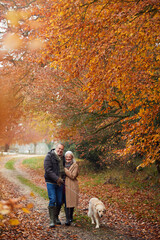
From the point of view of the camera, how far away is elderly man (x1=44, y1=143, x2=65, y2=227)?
6.30m

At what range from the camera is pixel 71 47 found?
7.03 meters

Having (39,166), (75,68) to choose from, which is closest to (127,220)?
(75,68)

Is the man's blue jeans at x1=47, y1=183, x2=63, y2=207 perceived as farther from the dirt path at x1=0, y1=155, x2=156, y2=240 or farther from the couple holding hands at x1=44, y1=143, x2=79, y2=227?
the dirt path at x1=0, y1=155, x2=156, y2=240

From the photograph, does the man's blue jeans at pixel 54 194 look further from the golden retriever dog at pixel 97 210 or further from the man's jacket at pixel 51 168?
the golden retriever dog at pixel 97 210

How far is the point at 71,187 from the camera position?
22.0 feet

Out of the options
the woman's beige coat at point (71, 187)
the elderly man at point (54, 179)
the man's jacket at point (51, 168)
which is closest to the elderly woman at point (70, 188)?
the woman's beige coat at point (71, 187)

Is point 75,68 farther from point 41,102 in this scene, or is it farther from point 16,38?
point 16,38

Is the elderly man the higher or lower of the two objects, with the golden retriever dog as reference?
higher

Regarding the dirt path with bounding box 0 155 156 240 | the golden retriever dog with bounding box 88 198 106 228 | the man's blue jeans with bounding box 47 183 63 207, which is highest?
the man's blue jeans with bounding box 47 183 63 207

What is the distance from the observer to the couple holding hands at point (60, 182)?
634cm

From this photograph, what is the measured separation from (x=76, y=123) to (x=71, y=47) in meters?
6.22

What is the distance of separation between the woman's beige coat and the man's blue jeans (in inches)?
7.2

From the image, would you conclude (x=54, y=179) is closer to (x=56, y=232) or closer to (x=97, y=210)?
(x=56, y=232)

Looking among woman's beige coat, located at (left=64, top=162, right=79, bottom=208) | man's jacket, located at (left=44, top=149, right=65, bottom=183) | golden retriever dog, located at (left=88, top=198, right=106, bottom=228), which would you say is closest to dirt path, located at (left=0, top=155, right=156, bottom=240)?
golden retriever dog, located at (left=88, top=198, right=106, bottom=228)
